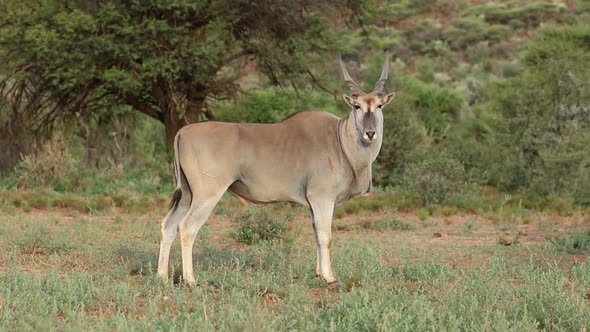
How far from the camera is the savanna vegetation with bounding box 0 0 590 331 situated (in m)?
6.55

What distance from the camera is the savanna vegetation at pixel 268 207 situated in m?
6.55

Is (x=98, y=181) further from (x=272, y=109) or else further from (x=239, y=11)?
(x=272, y=109)

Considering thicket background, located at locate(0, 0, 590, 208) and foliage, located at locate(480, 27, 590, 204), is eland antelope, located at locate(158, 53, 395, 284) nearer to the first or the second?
thicket background, located at locate(0, 0, 590, 208)

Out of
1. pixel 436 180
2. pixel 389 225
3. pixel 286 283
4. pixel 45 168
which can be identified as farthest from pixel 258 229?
pixel 45 168

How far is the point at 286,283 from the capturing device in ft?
25.8

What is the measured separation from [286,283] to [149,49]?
1161cm

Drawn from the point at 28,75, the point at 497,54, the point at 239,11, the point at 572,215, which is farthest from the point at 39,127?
the point at 497,54

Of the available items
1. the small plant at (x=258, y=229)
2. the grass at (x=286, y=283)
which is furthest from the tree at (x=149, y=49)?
the small plant at (x=258, y=229)

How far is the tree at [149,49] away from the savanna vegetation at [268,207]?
53 mm

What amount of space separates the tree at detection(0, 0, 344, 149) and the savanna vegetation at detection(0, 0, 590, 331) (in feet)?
0.17

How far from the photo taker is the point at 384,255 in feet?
33.4

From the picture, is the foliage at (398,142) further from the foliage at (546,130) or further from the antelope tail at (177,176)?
the antelope tail at (177,176)

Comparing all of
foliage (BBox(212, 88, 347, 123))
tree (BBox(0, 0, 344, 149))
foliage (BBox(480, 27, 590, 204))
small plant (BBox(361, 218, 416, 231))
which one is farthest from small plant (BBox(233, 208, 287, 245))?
foliage (BBox(212, 88, 347, 123))

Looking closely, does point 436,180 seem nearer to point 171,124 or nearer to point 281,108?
point 171,124
